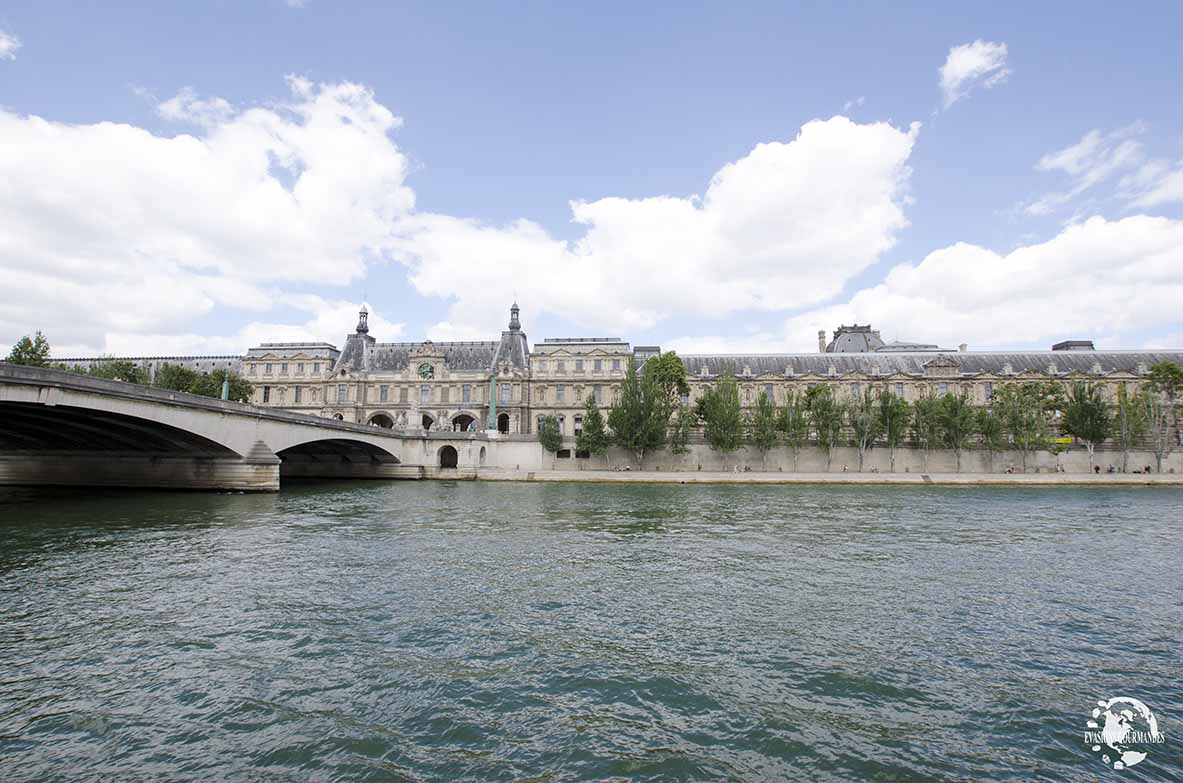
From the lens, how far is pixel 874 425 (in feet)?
227

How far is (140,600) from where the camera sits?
1408 cm

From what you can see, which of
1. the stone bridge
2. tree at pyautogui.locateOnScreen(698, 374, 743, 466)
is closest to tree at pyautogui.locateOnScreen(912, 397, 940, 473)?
tree at pyautogui.locateOnScreen(698, 374, 743, 466)

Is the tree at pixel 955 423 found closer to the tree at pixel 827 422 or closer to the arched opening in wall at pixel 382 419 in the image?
the tree at pixel 827 422

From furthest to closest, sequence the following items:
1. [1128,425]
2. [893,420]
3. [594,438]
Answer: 1. [594,438]
2. [893,420]
3. [1128,425]

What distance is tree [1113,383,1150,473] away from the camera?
221 ft

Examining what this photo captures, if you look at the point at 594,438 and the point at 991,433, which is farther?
the point at 594,438

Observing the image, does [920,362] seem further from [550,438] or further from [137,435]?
[137,435]

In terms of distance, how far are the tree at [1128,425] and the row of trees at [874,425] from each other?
11 cm

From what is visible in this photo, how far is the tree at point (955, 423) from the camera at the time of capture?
66125mm

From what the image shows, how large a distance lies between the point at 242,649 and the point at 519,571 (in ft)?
25.5

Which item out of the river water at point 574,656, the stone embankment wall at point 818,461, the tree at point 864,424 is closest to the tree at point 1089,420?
the stone embankment wall at point 818,461

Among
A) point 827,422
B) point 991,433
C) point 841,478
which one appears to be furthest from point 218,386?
point 991,433

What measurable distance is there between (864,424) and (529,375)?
4312 centimetres

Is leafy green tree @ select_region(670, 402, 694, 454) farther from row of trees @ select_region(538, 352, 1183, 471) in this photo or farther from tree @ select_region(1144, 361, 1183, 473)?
tree @ select_region(1144, 361, 1183, 473)
